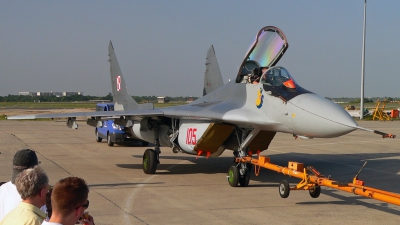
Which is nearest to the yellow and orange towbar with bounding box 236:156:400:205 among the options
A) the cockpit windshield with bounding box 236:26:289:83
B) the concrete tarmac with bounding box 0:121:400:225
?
the concrete tarmac with bounding box 0:121:400:225

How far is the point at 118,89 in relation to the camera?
1738cm

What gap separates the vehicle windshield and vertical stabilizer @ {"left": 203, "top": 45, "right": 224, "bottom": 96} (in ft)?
19.4

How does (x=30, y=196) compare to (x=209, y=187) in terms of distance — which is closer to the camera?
(x=30, y=196)

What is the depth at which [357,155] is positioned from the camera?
58.5ft

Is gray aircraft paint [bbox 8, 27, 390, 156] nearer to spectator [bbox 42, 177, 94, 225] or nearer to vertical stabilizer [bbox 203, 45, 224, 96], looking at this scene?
vertical stabilizer [bbox 203, 45, 224, 96]

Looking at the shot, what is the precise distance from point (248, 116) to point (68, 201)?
8.01m

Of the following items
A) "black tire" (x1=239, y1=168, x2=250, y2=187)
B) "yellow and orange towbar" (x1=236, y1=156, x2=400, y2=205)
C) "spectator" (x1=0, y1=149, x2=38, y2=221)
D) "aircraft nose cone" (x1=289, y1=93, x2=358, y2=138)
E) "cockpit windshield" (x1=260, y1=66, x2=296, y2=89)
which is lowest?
"black tire" (x1=239, y1=168, x2=250, y2=187)

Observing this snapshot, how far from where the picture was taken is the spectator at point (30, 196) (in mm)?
3525

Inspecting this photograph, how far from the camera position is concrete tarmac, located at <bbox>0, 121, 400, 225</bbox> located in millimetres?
8305

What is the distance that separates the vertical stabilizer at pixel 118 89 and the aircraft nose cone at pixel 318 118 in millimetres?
7424

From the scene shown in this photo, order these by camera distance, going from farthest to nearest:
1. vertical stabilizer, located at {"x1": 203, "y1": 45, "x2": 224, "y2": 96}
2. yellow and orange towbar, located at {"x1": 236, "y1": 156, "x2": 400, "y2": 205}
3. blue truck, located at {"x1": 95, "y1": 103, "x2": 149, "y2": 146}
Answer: blue truck, located at {"x1": 95, "y1": 103, "x2": 149, "y2": 146}, vertical stabilizer, located at {"x1": 203, "y1": 45, "x2": 224, "y2": 96}, yellow and orange towbar, located at {"x1": 236, "y1": 156, "x2": 400, "y2": 205}

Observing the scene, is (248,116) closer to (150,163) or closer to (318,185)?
(318,185)

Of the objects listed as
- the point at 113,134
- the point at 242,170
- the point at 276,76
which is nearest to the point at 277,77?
the point at 276,76

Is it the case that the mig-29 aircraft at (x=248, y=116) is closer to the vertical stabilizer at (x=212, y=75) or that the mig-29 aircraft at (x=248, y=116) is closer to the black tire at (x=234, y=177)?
the black tire at (x=234, y=177)
